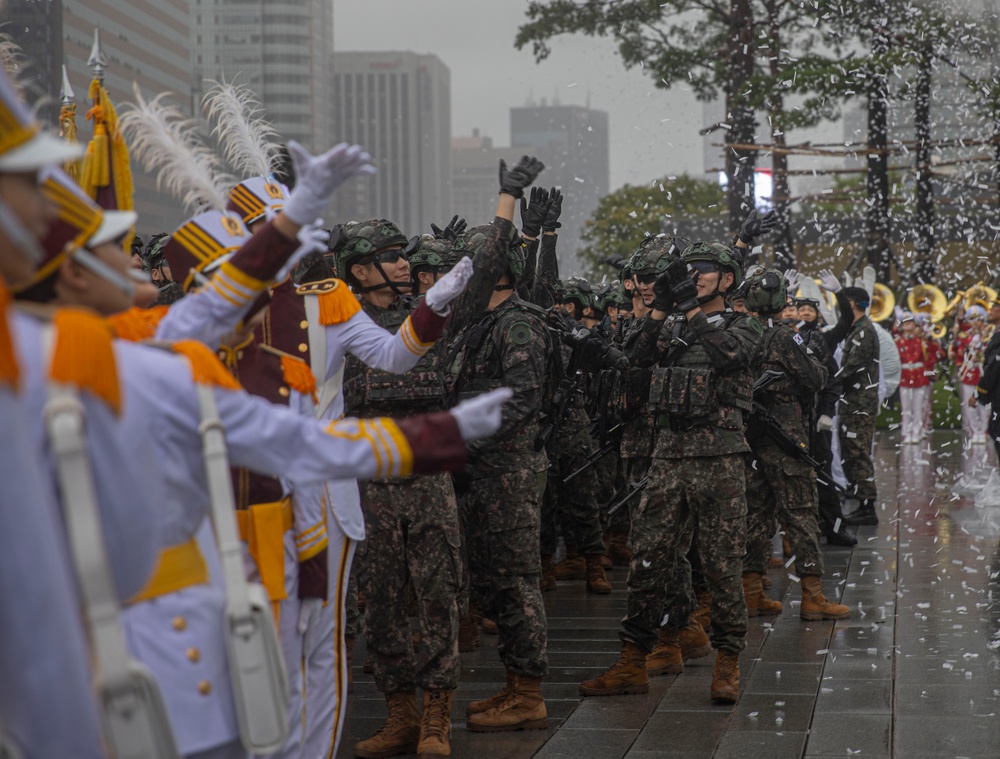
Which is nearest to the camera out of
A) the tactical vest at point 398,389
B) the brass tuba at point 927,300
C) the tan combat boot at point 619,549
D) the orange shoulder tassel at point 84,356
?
the orange shoulder tassel at point 84,356

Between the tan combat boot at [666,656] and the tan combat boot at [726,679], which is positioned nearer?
the tan combat boot at [726,679]

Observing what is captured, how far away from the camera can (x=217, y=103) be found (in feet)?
16.8

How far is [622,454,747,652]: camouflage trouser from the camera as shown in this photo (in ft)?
20.1

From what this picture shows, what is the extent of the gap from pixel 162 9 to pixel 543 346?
668 cm

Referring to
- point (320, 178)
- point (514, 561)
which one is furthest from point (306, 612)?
point (514, 561)

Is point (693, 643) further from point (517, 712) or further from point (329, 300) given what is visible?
point (329, 300)

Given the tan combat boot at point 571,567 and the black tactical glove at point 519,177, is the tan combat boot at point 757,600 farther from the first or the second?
the black tactical glove at point 519,177

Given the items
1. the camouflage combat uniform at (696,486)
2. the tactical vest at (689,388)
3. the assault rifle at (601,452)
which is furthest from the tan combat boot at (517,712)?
the assault rifle at (601,452)

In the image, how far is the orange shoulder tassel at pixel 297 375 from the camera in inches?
162

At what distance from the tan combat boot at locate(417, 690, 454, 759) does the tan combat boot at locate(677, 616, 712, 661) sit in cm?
216

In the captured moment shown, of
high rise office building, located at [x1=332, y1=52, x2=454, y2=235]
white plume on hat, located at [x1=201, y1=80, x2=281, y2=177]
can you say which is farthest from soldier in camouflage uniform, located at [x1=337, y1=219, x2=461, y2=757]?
high rise office building, located at [x1=332, y1=52, x2=454, y2=235]

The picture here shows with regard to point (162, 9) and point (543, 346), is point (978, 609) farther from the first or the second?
point (162, 9)

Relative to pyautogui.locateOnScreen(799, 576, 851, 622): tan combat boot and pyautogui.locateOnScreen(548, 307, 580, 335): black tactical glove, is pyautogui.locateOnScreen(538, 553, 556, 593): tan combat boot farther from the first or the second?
pyautogui.locateOnScreen(548, 307, 580, 335): black tactical glove

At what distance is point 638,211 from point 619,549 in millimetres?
38136
